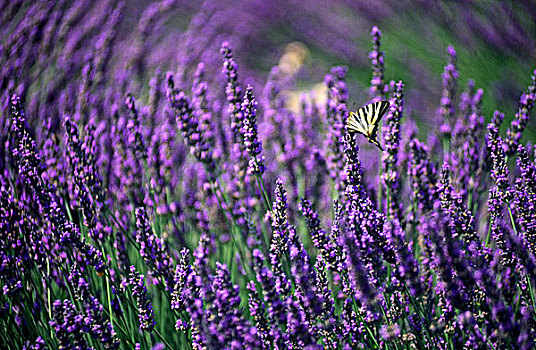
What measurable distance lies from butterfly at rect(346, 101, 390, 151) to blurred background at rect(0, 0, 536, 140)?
780mm

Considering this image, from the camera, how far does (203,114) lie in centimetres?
180

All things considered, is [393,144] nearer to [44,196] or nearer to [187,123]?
[187,123]

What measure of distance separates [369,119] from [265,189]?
0.43 m

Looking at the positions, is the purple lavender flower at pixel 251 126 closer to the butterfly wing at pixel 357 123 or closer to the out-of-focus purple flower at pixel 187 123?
the out-of-focus purple flower at pixel 187 123

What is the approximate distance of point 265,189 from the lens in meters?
1.61

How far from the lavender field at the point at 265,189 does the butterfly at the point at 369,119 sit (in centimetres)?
5

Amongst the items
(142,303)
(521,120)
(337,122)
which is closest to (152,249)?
(142,303)

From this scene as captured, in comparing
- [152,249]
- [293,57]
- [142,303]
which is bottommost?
[293,57]

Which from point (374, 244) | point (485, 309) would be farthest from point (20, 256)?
point (485, 309)

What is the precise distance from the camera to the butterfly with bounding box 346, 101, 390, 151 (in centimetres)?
159

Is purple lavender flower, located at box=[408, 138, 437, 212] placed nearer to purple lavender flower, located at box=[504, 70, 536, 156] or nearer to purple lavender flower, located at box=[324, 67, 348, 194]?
purple lavender flower, located at box=[324, 67, 348, 194]

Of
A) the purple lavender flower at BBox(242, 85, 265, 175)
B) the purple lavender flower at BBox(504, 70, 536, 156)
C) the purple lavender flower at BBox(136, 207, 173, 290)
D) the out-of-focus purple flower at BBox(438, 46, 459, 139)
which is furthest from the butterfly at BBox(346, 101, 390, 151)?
the purple lavender flower at BBox(136, 207, 173, 290)

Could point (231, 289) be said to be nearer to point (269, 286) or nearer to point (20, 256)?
point (269, 286)

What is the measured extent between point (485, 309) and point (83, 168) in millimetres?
1304
